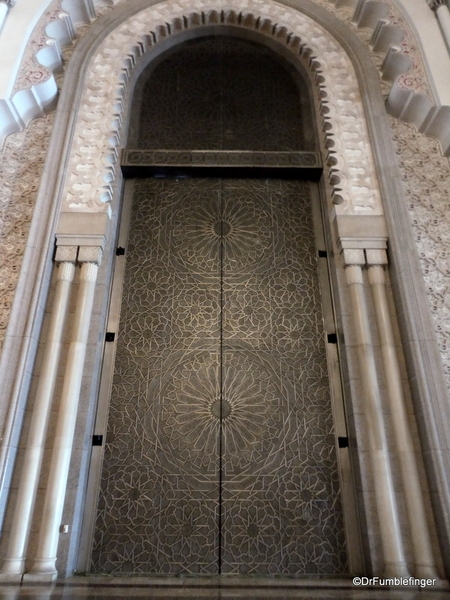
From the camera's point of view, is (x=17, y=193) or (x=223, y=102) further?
(x=223, y=102)

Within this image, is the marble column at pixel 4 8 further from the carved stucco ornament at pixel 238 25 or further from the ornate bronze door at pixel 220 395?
the ornate bronze door at pixel 220 395

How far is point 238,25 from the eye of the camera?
13.0 feet

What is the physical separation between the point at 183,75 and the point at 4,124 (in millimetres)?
1483

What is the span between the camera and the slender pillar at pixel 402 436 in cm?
215

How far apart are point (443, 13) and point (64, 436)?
383cm

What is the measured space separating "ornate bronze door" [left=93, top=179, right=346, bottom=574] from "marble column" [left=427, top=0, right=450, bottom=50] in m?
Answer: 1.49

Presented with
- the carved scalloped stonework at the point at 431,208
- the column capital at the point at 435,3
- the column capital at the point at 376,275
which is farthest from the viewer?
the column capital at the point at 435,3

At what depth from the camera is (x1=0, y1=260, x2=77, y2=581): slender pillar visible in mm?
2139

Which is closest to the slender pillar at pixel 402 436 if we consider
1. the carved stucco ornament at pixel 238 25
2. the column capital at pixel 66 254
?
the carved stucco ornament at pixel 238 25

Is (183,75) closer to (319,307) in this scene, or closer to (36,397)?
(319,307)

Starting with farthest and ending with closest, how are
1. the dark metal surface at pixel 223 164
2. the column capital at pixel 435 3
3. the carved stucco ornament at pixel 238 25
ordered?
the column capital at pixel 435 3 → the dark metal surface at pixel 223 164 → the carved stucco ornament at pixel 238 25

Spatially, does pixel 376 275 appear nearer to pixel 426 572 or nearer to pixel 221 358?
pixel 221 358

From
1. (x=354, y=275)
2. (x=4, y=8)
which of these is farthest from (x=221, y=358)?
(x=4, y=8)

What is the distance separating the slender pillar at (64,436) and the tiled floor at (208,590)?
113 mm
